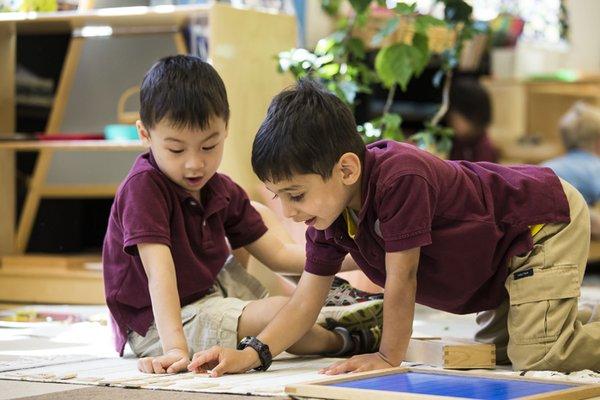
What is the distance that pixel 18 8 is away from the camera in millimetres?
3412

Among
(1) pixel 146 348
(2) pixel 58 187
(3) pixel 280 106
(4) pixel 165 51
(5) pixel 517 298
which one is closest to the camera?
(3) pixel 280 106

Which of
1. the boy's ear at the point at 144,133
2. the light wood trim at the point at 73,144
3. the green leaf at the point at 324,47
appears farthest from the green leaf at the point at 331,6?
the boy's ear at the point at 144,133

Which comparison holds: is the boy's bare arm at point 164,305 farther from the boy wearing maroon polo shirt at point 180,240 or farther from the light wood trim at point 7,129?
the light wood trim at point 7,129

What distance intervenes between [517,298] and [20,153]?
230cm

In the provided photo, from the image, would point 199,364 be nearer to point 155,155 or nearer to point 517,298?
point 155,155

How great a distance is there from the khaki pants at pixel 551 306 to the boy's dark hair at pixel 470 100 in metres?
3.14

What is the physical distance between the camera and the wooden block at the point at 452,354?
6.01 feet

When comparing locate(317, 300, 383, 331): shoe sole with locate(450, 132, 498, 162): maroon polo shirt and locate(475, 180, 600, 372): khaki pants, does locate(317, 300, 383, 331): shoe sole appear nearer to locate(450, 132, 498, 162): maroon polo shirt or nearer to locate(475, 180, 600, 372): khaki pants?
locate(475, 180, 600, 372): khaki pants

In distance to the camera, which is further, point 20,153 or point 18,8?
point 20,153

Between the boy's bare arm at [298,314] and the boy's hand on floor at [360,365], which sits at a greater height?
the boy's bare arm at [298,314]

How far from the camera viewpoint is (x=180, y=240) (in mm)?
1956

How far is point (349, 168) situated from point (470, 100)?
3.44 meters

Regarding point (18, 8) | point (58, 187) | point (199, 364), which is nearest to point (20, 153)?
point (58, 187)

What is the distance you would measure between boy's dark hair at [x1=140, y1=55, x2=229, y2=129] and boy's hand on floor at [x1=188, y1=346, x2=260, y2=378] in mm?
416
